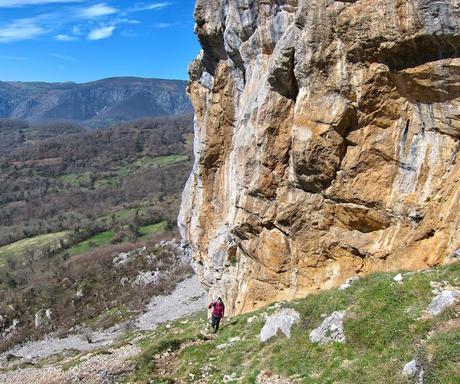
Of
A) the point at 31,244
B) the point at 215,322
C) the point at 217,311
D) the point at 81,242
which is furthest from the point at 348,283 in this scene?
the point at 31,244

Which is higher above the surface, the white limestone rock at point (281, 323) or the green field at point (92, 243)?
the white limestone rock at point (281, 323)

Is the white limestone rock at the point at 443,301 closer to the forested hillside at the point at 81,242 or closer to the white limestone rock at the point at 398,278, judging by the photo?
the white limestone rock at the point at 398,278

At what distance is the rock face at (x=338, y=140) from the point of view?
648 inches

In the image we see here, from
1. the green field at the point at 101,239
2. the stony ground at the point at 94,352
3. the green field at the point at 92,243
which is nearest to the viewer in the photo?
the stony ground at the point at 94,352

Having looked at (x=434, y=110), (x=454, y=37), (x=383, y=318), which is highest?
(x=454, y=37)

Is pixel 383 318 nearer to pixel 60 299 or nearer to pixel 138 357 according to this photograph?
pixel 138 357

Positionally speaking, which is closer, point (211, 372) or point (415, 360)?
point (415, 360)

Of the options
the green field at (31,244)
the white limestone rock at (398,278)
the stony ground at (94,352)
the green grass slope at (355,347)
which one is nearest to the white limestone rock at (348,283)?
the green grass slope at (355,347)

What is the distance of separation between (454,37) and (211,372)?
1476cm

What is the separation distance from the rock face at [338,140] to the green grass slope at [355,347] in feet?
8.00

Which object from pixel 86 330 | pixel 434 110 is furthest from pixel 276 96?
pixel 86 330

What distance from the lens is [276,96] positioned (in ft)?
69.7

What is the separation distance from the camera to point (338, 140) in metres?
19.1

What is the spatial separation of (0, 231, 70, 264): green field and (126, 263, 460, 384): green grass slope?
321 ft
